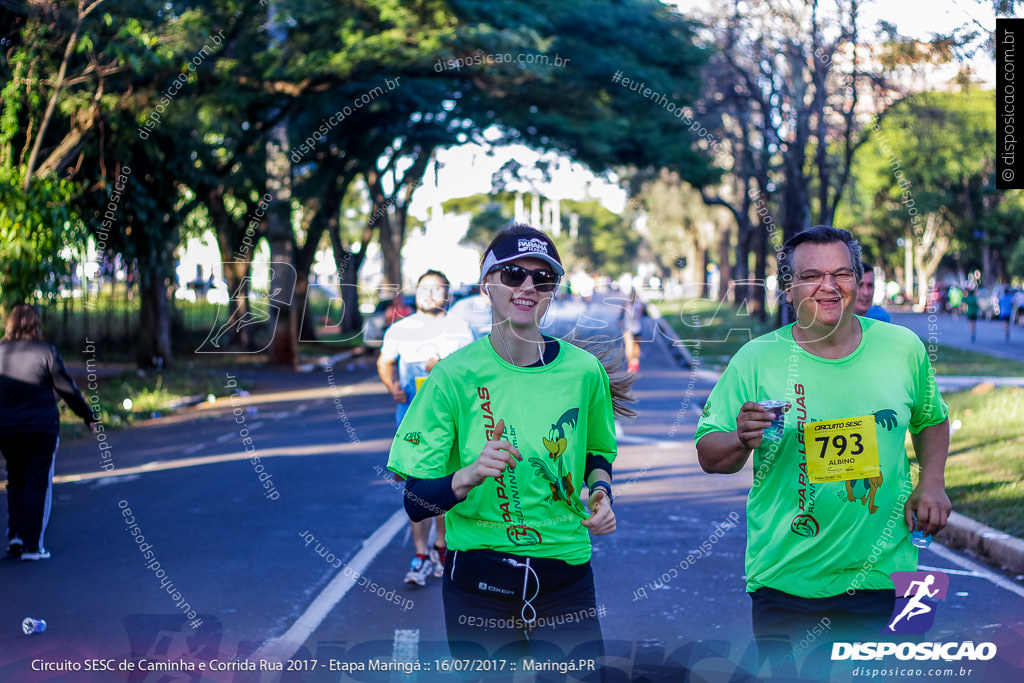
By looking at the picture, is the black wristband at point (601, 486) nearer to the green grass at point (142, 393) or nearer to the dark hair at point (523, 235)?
the dark hair at point (523, 235)

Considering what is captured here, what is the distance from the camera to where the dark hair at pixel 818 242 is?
3652 millimetres

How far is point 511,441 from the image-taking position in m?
3.46

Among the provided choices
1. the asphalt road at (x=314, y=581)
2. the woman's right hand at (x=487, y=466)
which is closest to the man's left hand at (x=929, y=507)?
the asphalt road at (x=314, y=581)

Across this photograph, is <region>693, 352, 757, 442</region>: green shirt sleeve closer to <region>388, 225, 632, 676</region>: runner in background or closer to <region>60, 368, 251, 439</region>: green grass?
<region>388, 225, 632, 676</region>: runner in background

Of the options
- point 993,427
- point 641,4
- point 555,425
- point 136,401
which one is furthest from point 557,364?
point 641,4

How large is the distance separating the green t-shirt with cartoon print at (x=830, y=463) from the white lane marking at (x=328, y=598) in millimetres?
2917

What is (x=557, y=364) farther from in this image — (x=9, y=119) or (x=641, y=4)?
(x=641, y=4)

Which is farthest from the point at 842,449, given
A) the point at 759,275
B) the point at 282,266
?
the point at 759,275

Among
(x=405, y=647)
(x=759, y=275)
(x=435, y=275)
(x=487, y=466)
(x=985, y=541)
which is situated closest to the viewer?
(x=487, y=466)

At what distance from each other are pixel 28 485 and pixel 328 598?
243 centimetres

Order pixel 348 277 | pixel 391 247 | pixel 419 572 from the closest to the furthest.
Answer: pixel 419 572 → pixel 348 277 → pixel 391 247

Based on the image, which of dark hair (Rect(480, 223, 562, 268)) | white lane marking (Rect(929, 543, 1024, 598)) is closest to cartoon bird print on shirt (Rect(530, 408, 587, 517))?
dark hair (Rect(480, 223, 562, 268))

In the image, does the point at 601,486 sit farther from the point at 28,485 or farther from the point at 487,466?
the point at 28,485

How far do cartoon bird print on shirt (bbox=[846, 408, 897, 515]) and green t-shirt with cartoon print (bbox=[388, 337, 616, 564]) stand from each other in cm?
81
